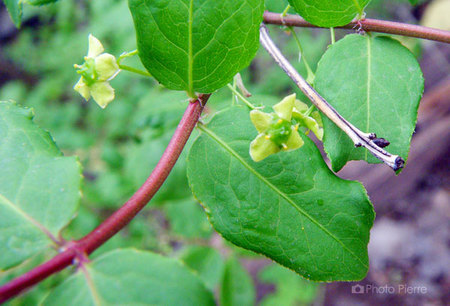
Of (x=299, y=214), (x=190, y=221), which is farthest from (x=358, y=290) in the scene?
(x=299, y=214)

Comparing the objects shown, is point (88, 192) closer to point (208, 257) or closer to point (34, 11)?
point (208, 257)

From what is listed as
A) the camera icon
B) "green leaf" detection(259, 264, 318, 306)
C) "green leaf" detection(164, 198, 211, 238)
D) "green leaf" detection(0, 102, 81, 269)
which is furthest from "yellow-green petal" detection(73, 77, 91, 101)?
the camera icon

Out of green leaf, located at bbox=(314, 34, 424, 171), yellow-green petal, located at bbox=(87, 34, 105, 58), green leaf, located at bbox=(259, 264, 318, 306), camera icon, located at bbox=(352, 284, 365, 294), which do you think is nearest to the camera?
green leaf, located at bbox=(314, 34, 424, 171)

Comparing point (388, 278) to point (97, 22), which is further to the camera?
point (388, 278)

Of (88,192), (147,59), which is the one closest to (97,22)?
(88,192)

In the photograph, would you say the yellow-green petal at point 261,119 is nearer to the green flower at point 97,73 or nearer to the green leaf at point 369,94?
the green leaf at point 369,94

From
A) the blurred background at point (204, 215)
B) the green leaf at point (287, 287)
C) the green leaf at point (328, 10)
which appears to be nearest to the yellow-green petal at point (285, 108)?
the green leaf at point (328, 10)

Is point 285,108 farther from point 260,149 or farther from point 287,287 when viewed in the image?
point 287,287

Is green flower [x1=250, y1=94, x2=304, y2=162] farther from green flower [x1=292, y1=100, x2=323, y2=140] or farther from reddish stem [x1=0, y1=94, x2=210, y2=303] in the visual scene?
reddish stem [x1=0, y1=94, x2=210, y2=303]
